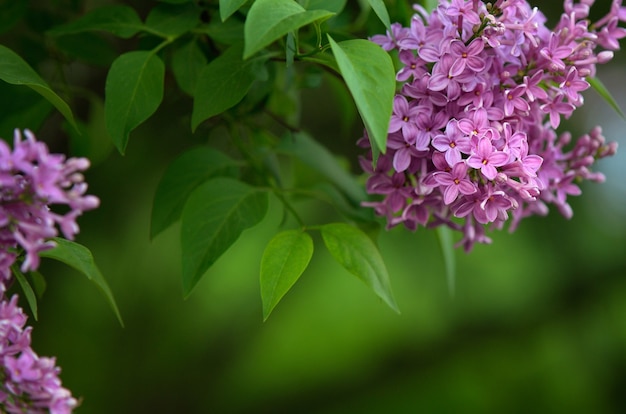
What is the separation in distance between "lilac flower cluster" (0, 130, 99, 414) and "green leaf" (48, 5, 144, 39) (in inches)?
7.5

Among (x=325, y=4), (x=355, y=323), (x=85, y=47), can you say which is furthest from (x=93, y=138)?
(x=355, y=323)

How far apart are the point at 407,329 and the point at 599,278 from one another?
32cm

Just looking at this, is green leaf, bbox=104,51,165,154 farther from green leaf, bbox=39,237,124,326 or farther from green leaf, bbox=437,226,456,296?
green leaf, bbox=437,226,456,296

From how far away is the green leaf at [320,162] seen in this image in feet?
2.01

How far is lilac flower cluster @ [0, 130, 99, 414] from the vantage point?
33 centimetres

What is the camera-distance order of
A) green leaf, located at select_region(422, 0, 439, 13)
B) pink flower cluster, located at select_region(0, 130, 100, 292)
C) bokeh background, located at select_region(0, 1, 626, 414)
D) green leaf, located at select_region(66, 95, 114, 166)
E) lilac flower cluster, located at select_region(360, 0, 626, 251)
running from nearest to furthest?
pink flower cluster, located at select_region(0, 130, 100, 292) → lilac flower cluster, located at select_region(360, 0, 626, 251) → green leaf, located at select_region(422, 0, 439, 13) → green leaf, located at select_region(66, 95, 114, 166) → bokeh background, located at select_region(0, 1, 626, 414)

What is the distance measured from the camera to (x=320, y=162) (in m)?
0.62

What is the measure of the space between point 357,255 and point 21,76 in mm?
206

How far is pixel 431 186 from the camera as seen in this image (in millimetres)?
456

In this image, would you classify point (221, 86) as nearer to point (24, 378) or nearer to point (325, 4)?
point (325, 4)

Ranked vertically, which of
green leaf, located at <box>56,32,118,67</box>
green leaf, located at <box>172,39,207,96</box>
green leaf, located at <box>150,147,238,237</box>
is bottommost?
green leaf, located at <box>150,147,238,237</box>

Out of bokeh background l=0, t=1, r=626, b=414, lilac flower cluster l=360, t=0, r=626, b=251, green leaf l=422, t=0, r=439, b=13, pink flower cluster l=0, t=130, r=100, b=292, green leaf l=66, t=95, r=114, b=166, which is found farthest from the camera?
bokeh background l=0, t=1, r=626, b=414

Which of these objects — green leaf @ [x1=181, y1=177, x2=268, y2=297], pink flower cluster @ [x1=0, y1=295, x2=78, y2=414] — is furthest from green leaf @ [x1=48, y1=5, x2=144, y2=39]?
Result: pink flower cluster @ [x1=0, y1=295, x2=78, y2=414]

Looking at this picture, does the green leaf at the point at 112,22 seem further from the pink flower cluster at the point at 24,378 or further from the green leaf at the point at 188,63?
the pink flower cluster at the point at 24,378
